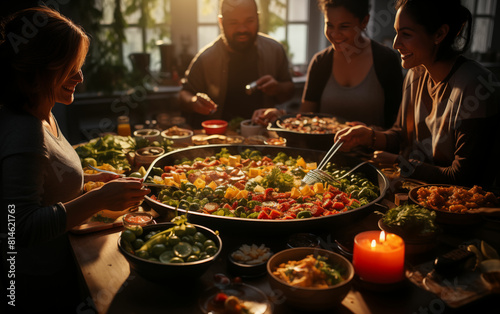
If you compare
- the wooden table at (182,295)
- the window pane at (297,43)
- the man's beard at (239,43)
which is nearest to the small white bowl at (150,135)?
the man's beard at (239,43)

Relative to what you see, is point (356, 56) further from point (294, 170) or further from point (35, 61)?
point (35, 61)

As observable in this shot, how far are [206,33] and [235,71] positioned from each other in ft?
8.52

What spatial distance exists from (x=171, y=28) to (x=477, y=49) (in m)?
6.77

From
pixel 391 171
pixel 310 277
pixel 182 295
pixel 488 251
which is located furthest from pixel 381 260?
pixel 391 171

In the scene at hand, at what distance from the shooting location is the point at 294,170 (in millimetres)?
2299

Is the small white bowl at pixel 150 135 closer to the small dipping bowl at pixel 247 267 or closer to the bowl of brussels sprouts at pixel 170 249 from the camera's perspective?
the bowl of brussels sprouts at pixel 170 249

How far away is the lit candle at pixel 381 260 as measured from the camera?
129 centimetres

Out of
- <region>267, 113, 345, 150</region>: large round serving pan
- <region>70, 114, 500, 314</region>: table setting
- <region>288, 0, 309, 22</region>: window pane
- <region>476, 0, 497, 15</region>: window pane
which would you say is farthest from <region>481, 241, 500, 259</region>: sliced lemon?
<region>476, 0, 497, 15</region>: window pane

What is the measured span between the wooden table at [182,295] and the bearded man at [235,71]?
2624mm

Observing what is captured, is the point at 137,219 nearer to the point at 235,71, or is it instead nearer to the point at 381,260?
the point at 381,260

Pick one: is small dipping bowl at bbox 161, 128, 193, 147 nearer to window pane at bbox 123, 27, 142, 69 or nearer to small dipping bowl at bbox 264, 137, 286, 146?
small dipping bowl at bbox 264, 137, 286, 146

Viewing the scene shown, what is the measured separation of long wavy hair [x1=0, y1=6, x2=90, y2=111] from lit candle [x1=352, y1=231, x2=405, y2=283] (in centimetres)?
127

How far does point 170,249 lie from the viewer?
1.35m

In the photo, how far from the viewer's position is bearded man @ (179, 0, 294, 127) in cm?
402
